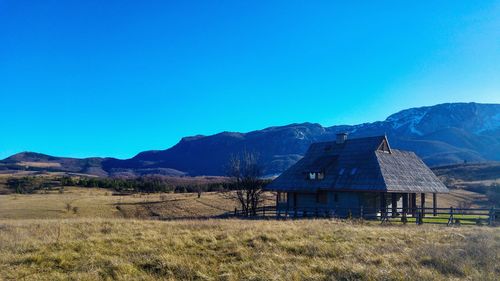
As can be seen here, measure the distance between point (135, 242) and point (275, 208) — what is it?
29.6m

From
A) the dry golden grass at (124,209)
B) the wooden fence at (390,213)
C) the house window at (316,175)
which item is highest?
the house window at (316,175)

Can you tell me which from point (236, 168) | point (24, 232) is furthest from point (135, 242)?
point (236, 168)

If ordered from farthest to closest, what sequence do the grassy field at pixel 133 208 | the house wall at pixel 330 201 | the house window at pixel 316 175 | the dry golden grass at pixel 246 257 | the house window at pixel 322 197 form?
the grassy field at pixel 133 208 < the house window at pixel 316 175 < the house window at pixel 322 197 < the house wall at pixel 330 201 < the dry golden grass at pixel 246 257

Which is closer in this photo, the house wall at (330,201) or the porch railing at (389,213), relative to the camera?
the porch railing at (389,213)

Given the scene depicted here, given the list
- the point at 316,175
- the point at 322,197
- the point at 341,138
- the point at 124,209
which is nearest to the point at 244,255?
the point at 322,197

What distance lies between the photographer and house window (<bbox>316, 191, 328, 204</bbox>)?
3755 cm

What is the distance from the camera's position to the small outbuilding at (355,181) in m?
34.0

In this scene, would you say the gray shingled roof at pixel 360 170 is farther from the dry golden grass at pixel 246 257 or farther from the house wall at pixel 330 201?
the dry golden grass at pixel 246 257

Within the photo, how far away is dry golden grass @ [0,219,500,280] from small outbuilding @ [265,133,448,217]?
1867cm

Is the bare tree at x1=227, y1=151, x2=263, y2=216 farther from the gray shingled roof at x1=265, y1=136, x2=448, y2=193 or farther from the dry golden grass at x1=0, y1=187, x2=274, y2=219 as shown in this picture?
the dry golden grass at x1=0, y1=187, x2=274, y2=219

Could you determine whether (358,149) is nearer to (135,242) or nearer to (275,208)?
(275,208)

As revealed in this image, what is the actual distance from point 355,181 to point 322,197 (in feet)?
13.8

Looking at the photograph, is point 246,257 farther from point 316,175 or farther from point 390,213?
point 316,175

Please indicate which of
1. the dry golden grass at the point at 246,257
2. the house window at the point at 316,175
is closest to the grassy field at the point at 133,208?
the house window at the point at 316,175
